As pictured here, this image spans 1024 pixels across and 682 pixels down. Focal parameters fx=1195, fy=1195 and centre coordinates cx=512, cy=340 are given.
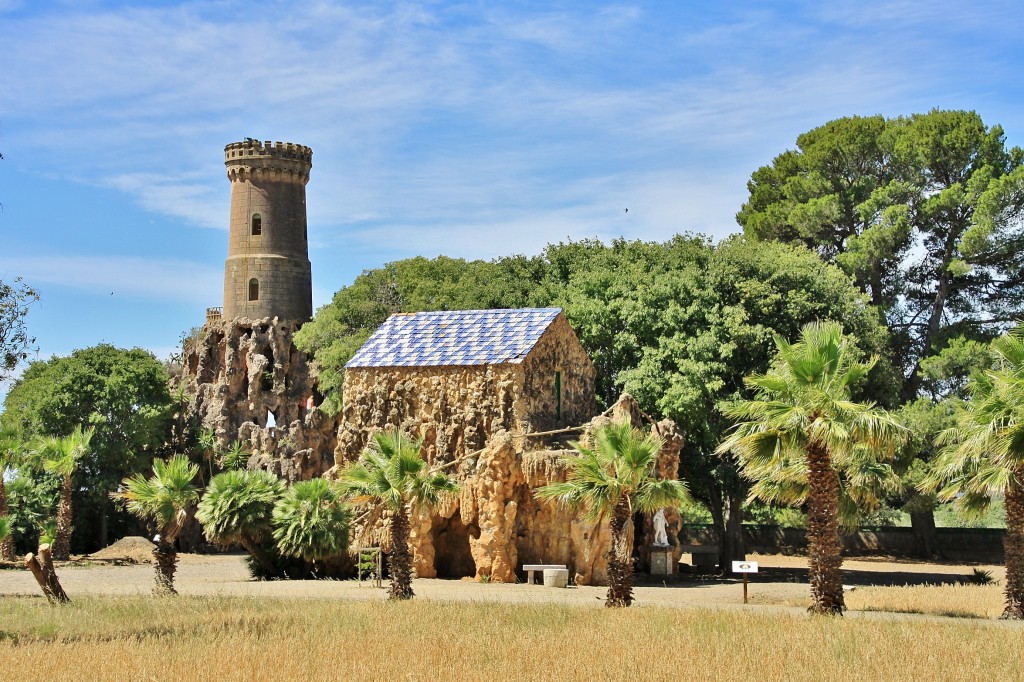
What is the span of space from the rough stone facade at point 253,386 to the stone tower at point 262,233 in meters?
1.06

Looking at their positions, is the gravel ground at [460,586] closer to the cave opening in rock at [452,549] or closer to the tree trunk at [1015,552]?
the cave opening in rock at [452,549]

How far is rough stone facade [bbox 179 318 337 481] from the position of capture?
59.3 meters

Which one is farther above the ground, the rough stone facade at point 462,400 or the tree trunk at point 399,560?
the rough stone facade at point 462,400

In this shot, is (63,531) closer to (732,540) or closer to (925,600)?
(732,540)

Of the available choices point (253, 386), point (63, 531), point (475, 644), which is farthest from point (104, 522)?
point (475, 644)

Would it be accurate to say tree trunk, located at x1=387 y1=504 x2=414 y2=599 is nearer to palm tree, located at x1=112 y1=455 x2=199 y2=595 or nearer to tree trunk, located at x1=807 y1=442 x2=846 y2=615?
palm tree, located at x1=112 y1=455 x2=199 y2=595

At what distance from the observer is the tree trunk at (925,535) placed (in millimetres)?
52831

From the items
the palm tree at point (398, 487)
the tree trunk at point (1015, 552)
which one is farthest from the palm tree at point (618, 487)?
the tree trunk at point (1015, 552)

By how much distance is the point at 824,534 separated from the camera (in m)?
24.6

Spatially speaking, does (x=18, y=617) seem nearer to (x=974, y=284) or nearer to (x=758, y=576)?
(x=758, y=576)

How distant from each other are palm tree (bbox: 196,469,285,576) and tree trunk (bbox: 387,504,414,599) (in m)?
7.21

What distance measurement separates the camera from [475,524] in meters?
35.1

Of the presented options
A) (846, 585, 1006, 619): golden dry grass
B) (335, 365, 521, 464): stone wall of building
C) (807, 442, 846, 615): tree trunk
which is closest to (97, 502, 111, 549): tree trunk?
(335, 365, 521, 464): stone wall of building

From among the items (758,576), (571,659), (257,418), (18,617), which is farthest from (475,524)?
(257,418)
